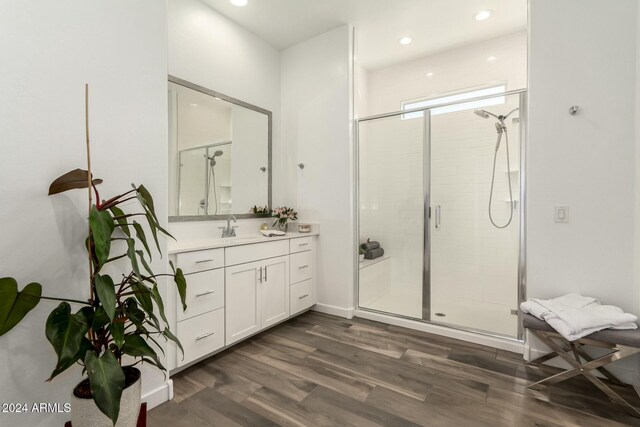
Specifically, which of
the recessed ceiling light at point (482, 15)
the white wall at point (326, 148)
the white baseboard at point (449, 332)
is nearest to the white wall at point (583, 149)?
the white baseboard at point (449, 332)

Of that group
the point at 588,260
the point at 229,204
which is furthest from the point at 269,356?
the point at 588,260

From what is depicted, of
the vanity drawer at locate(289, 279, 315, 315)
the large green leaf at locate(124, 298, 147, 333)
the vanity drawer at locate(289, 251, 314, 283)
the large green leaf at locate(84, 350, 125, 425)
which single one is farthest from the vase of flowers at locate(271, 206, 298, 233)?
the large green leaf at locate(84, 350, 125, 425)

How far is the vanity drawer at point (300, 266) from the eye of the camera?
298 cm

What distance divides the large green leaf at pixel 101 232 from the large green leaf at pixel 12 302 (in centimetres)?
32

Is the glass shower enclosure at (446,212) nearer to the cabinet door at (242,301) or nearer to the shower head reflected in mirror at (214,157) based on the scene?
the cabinet door at (242,301)

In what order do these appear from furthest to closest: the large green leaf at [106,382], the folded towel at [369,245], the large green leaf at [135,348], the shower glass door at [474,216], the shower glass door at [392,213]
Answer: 1. the folded towel at [369,245]
2. the shower glass door at [392,213]
3. the shower glass door at [474,216]
4. the large green leaf at [135,348]
5. the large green leaf at [106,382]

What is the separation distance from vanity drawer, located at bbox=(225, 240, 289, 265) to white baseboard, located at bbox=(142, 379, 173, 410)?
2.77 ft

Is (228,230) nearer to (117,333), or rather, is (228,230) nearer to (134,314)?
(134,314)

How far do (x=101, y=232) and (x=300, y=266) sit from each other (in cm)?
217

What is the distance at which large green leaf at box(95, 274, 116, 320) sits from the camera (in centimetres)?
97

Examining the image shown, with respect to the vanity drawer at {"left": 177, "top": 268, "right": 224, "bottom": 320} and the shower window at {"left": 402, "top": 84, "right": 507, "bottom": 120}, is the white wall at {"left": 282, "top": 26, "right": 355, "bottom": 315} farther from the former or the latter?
the vanity drawer at {"left": 177, "top": 268, "right": 224, "bottom": 320}

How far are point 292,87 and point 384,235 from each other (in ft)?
6.55

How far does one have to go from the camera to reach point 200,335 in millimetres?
2117

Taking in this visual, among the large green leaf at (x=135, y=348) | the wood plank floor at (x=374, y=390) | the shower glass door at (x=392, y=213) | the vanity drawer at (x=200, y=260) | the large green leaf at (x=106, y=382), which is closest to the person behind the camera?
the large green leaf at (x=106, y=382)
